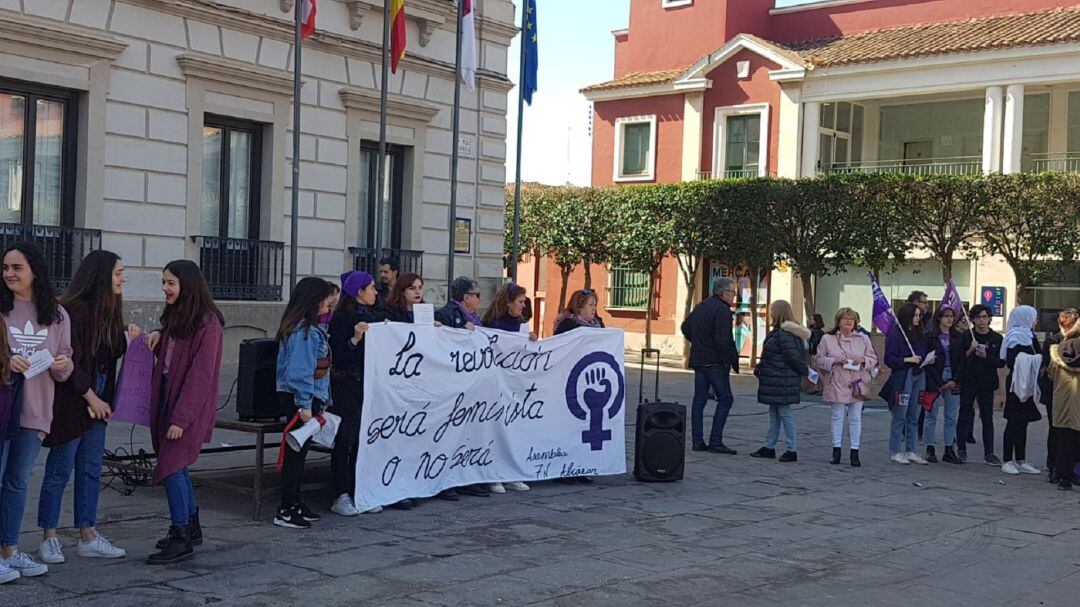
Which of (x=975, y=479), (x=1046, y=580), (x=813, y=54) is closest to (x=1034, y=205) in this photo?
(x=813, y=54)

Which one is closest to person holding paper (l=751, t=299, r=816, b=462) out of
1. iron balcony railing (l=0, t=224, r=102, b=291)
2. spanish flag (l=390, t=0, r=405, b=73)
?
spanish flag (l=390, t=0, r=405, b=73)

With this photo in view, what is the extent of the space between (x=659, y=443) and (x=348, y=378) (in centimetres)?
340

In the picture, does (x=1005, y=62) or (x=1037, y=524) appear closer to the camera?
(x=1037, y=524)

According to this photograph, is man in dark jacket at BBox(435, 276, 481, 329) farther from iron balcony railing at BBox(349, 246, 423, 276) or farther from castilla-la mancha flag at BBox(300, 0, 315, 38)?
iron balcony railing at BBox(349, 246, 423, 276)

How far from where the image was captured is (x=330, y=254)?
1823cm

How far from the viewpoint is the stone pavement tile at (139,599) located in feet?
19.9

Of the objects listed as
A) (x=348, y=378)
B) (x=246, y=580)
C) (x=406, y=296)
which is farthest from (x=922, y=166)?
(x=246, y=580)

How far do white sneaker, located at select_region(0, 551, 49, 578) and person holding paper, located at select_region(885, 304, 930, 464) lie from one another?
9140 mm

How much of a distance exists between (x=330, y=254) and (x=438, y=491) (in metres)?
9.42

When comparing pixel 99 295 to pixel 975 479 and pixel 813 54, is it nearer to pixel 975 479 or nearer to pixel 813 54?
pixel 975 479

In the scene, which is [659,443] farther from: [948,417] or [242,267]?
[242,267]

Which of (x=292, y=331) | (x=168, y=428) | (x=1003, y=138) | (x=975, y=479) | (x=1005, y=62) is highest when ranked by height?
(x=1005, y=62)

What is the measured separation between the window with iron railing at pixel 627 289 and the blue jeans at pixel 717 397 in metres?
23.4

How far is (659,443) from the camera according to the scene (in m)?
11.0
